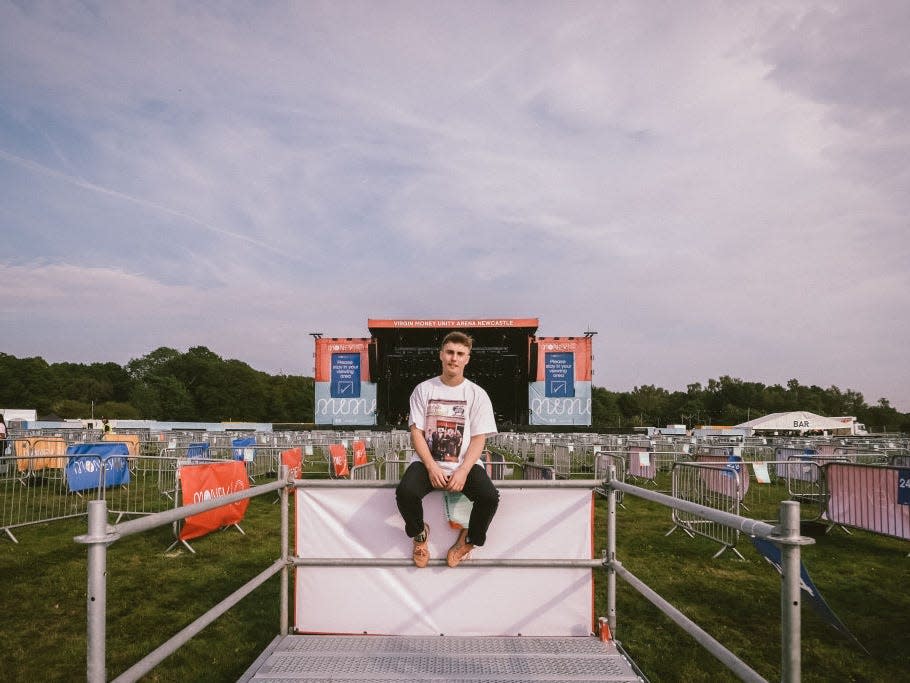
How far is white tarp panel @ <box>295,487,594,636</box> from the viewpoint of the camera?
3943mm

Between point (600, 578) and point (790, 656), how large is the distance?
5.12 meters

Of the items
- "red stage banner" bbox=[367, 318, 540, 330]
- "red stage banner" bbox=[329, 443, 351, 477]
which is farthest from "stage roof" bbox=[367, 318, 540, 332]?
"red stage banner" bbox=[329, 443, 351, 477]

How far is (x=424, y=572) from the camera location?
396cm

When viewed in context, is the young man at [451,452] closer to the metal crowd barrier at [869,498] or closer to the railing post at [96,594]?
the railing post at [96,594]

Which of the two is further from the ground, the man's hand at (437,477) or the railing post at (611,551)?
the man's hand at (437,477)

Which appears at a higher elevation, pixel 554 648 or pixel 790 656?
pixel 790 656

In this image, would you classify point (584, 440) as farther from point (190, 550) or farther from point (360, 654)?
point (360, 654)

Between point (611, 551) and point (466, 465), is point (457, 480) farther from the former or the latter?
point (611, 551)

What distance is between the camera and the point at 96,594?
6.19 ft

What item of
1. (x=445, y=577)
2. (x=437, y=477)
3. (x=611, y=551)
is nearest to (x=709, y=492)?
(x=611, y=551)

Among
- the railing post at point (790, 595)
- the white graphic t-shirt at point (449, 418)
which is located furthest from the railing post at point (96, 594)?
the railing post at point (790, 595)

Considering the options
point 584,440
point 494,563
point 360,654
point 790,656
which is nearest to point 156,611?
point 360,654

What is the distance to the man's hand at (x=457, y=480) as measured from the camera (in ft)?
11.8

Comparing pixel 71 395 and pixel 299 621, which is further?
pixel 71 395
